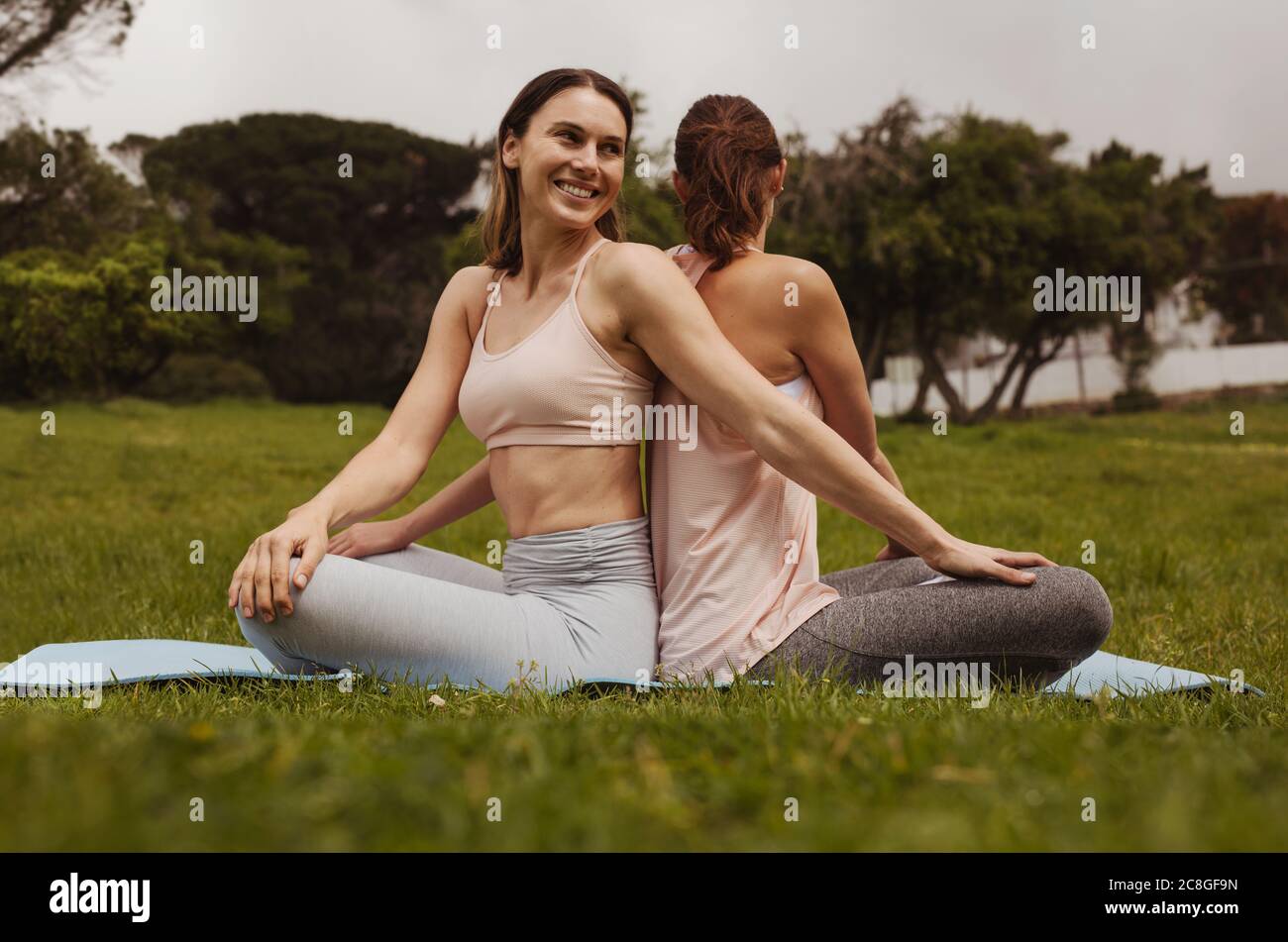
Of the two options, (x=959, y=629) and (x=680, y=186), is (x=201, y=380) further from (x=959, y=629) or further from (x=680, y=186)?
(x=959, y=629)

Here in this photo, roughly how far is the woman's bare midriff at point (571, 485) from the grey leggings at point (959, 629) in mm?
588

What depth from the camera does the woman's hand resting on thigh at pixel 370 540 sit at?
3656mm

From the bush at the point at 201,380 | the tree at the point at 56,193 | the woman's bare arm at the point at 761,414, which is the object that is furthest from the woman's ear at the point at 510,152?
the bush at the point at 201,380

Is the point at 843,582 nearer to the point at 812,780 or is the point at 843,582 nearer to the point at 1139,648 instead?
the point at 1139,648

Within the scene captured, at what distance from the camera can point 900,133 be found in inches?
720

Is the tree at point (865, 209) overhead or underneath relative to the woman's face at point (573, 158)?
overhead

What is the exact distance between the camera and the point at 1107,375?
78.4ft

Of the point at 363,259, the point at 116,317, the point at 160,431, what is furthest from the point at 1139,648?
the point at 363,259

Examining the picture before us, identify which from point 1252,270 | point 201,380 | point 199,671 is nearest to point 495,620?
point 199,671

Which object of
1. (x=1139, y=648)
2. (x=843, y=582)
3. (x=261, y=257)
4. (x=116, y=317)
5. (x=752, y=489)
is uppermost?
(x=261, y=257)

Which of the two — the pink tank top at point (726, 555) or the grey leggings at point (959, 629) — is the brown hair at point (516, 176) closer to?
the pink tank top at point (726, 555)

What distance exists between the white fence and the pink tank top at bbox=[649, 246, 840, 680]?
Answer: 19.1 m

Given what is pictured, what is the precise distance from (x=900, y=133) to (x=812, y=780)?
1779 centimetres

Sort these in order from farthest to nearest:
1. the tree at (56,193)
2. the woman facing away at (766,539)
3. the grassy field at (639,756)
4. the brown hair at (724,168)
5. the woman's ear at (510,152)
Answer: the tree at (56,193) → the woman's ear at (510,152) → the brown hair at (724,168) → the woman facing away at (766,539) → the grassy field at (639,756)
